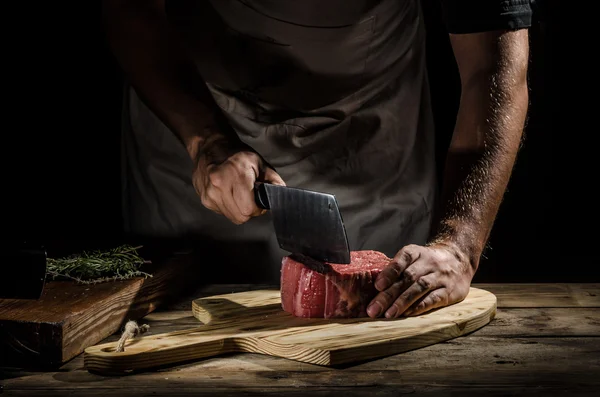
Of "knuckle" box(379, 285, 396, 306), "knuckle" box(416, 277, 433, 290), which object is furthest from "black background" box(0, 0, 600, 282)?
"knuckle" box(379, 285, 396, 306)

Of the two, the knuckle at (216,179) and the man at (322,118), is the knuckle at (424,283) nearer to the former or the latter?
the man at (322,118)

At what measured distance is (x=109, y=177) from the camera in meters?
4.41

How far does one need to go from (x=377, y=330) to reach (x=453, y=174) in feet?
3.00

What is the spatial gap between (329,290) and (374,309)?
0.45 feet

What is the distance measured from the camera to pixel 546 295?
2623 mm

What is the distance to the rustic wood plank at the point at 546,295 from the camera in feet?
8.29

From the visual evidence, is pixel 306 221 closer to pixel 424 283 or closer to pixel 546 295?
pixel 424 283

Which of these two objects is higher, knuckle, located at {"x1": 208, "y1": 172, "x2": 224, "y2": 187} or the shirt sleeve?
the shirt sleeve

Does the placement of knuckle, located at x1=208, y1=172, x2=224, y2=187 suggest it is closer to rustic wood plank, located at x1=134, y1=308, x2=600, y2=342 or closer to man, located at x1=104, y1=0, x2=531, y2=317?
man, located at x1=104, y1=0, x2=531, y2=317

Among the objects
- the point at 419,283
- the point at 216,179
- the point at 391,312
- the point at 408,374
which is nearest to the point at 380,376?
the point at 408,374

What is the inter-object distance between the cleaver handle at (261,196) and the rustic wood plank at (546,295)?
798mm

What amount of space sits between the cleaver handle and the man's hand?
40 centimetres

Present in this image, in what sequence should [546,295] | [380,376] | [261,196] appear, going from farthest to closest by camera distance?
1. [546,295]
2. [261,196]
3. [380,376]

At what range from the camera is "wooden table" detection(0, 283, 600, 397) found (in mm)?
1764
